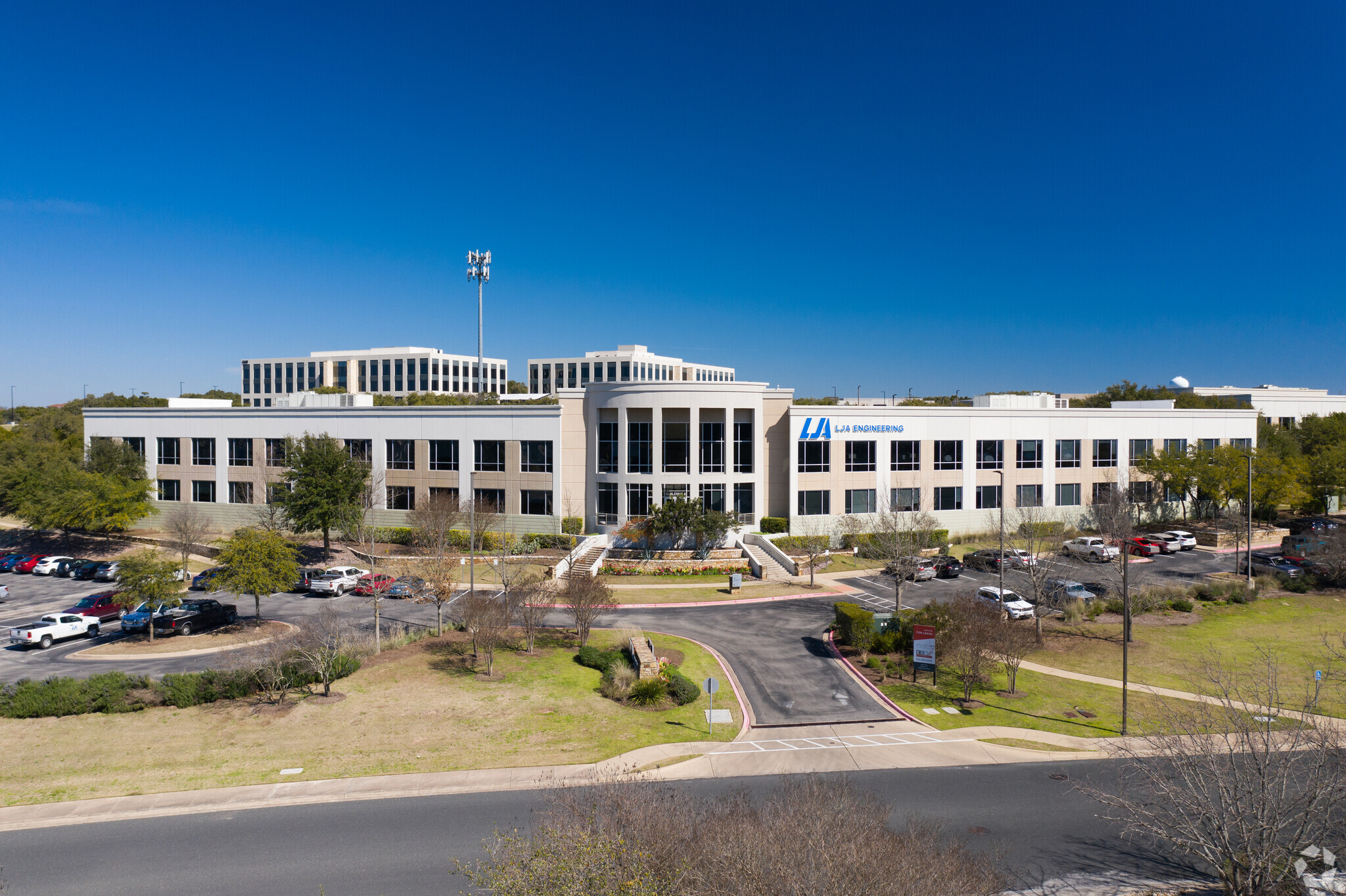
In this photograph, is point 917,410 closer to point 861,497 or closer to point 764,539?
point 861,497

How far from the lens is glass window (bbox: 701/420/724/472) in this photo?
56594mm

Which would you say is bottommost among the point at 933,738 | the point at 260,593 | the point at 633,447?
the point at 933,738

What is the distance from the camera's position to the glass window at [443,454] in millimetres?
59719

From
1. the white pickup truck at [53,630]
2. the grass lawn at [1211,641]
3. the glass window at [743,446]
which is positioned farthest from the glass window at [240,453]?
the grass lawn at [1211,641]

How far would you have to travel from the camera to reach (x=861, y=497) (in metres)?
59.6

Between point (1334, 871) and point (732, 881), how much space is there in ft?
40.1

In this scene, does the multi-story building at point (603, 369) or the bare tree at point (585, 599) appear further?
the multi-story building at point (603, 369)

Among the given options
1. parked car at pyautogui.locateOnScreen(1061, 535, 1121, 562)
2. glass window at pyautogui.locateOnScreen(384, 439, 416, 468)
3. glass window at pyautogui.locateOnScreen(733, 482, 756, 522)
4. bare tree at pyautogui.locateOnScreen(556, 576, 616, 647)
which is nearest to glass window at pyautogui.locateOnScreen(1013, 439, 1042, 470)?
parked car at pyautogui.locateOnScreen(1061, 535, 1121, 562)

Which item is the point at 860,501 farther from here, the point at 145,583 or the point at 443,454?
the point at 145,583

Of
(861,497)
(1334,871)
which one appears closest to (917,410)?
(861,497)

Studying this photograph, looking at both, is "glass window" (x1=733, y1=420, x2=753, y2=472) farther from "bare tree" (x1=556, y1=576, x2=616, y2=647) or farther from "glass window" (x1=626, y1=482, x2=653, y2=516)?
"bare tree" (x1=556, y1=576, x2=616, y2=647)

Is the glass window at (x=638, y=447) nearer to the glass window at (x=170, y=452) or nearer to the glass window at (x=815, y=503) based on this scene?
the glass window at (x=815, y=503)

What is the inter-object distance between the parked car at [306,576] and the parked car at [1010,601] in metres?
41.7

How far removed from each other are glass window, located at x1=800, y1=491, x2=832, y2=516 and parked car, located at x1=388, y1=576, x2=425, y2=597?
30430mm
